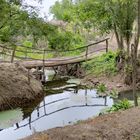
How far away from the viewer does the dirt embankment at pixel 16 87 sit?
520 inches

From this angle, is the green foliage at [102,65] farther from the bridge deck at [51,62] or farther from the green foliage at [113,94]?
the green foliage at [113,94]

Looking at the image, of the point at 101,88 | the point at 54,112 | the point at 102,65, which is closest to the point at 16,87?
the point at 54,112

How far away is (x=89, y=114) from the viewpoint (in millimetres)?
12289

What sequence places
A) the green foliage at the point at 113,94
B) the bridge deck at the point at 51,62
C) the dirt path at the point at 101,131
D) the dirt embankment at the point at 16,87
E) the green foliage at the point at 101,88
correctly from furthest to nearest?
the bridge deck at the point at 51,62
the green foliage at the point at 101,88
the green foliage at the point at 113,94
the dirt embankment at the point at 16,87
the dirt path at the point at 101,131

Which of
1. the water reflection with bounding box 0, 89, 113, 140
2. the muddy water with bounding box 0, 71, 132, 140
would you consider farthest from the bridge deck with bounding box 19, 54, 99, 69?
the water reflection with bounding box 0, 89, 113, 140

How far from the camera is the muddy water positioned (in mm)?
10789

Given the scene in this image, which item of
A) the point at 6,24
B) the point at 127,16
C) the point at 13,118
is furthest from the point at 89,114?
the point at 127,16

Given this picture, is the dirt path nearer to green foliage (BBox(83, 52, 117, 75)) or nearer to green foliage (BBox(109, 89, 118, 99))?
green foliage (BBox(109, 89, 118, 99))

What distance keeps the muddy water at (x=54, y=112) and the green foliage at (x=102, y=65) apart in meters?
1.58

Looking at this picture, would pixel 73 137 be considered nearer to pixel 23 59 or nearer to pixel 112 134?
pixel 112 134

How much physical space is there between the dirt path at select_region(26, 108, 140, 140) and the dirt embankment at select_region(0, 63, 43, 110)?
598 cm

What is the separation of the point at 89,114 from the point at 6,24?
4542 millimetres

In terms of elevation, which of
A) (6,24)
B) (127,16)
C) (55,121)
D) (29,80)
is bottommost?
(55,121)

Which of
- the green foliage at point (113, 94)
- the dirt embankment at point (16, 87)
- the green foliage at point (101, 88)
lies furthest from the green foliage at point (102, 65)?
the dirt embankment at point (16, 87)
